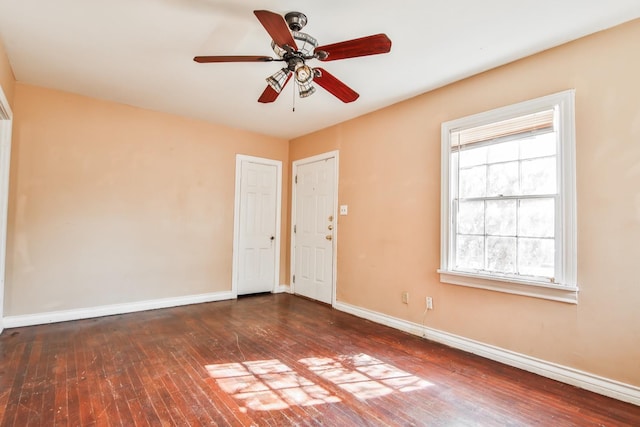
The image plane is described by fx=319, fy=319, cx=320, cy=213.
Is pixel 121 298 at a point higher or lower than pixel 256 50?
lower

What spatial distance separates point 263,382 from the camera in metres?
2.30

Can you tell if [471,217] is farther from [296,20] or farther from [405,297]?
[296,20]

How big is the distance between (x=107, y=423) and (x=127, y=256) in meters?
2.52

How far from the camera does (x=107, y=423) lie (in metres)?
1.80

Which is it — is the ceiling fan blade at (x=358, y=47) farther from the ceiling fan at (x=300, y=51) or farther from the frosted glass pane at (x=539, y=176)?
the frosted glass pane at (x=539, y=176)

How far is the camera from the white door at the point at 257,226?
486 cm

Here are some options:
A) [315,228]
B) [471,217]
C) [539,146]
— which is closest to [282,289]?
[315,228]

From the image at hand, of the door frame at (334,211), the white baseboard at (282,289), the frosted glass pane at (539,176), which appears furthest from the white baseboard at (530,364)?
the white baseboard at (282,289)

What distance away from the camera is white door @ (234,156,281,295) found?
486 centimetres

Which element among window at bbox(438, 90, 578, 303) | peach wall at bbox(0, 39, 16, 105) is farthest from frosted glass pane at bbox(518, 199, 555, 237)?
peach wall at bbox(0, 39, 16, 105)

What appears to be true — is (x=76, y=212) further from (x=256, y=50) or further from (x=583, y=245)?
(x=583, y=245)

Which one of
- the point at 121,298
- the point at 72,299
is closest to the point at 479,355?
the point at 121,298

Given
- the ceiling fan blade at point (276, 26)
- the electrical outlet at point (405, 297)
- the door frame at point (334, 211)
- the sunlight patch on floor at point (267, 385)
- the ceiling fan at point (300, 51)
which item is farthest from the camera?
the door frame at point (334, 211)

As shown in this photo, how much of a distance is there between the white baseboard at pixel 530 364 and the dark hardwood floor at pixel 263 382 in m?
0.07
